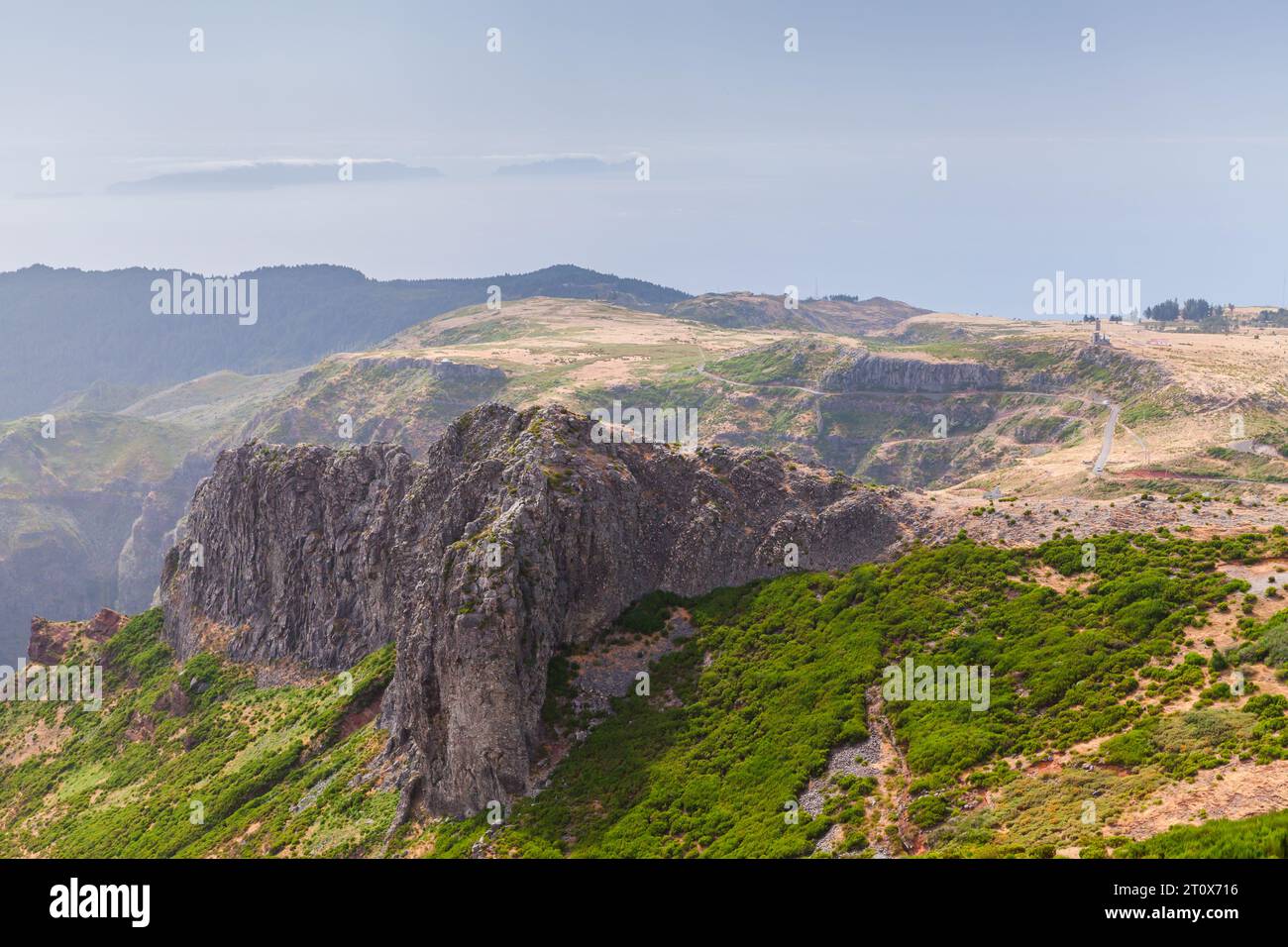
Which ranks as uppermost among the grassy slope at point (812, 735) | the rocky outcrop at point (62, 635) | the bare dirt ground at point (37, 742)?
the grassy slope at point (812, 735)

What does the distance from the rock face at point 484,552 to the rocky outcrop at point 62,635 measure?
84.5 ft

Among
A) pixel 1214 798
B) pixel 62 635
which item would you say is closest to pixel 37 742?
pixel 62 635

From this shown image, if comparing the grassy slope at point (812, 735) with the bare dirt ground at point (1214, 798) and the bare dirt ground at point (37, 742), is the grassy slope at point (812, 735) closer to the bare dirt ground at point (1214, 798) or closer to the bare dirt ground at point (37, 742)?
the bare dirt ground at point (1214, 798)

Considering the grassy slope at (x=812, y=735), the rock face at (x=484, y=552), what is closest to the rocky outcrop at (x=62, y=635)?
the rock face at (x=484, y=552)

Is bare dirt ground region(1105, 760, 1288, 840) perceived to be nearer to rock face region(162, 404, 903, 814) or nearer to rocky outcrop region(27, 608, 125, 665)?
rock face region(162, 404, 903, 814)

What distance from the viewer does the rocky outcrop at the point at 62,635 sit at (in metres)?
122

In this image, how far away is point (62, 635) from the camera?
124750 mm

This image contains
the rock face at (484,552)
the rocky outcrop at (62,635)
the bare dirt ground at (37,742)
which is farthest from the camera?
the rocky outcrop at (62,635)

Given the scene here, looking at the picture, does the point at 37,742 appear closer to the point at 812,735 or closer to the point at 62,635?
the point at 62,635

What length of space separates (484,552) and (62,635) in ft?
309

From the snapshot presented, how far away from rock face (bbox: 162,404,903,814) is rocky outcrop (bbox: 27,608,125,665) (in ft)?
84.5
